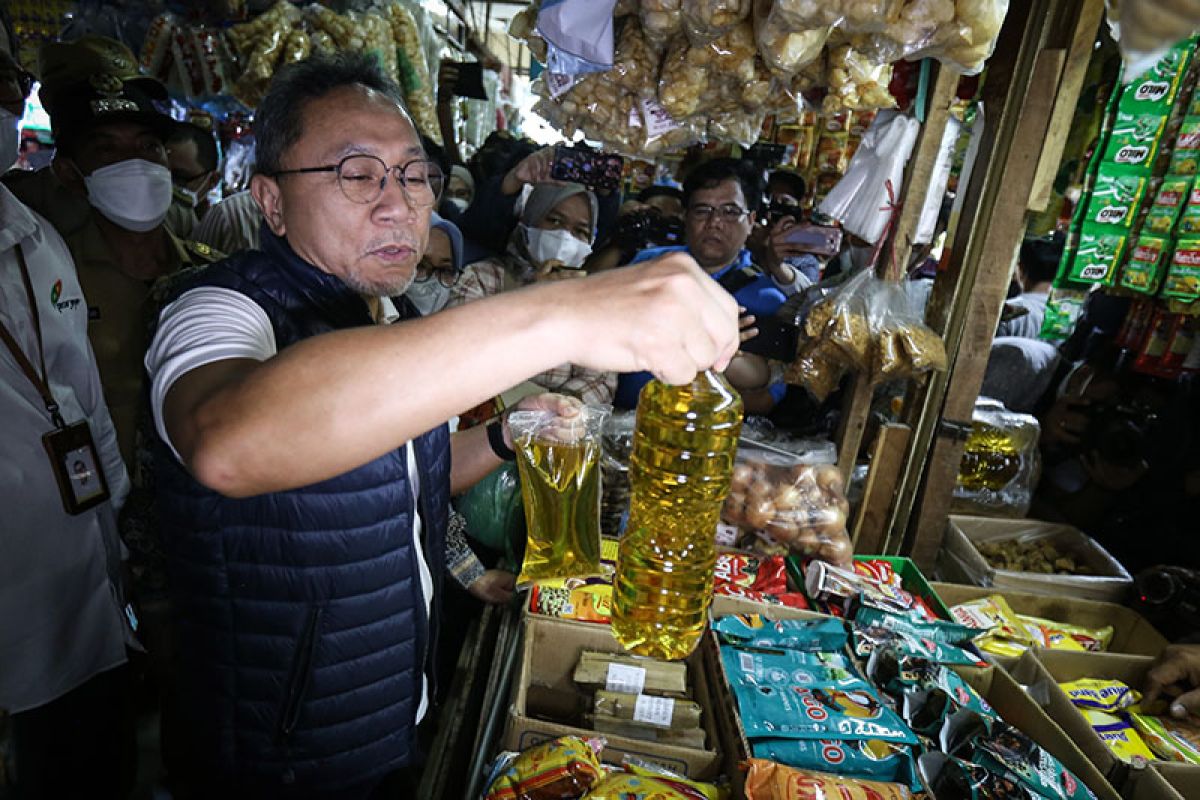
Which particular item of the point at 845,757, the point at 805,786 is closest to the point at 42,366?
the point at 805,786

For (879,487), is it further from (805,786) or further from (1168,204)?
(1168,204)

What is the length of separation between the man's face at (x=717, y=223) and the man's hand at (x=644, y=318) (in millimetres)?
2405

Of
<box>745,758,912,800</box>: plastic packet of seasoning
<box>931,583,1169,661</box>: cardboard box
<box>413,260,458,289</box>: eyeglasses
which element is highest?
<box>413,260,458,289</box>: eyeglasses

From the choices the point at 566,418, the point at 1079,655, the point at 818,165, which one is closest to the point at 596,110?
the point at 566,418

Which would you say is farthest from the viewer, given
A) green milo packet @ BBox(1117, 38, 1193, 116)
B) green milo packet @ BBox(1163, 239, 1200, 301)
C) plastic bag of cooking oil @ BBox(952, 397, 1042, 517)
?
plastic bag of cooking oil @ BBox(952, 397, 1042, 517)

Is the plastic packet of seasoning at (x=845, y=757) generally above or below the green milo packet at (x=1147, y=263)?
below

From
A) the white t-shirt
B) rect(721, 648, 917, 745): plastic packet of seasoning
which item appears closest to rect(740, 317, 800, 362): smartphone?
rect(721, 648, 917, 745): plastic packet of seasoning

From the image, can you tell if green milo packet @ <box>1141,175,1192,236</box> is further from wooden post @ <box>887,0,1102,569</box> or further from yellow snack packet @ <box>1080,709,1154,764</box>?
yellow snack packet @ <box>1080,709,1154,764</box>

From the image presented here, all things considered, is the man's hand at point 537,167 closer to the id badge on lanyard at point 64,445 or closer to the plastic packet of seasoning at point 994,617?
the id badge on lanyard at point 64,445

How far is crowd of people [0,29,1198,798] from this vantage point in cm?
75

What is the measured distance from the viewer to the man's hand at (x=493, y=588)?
2.25m

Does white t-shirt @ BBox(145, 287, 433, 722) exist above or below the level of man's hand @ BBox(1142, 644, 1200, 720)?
above

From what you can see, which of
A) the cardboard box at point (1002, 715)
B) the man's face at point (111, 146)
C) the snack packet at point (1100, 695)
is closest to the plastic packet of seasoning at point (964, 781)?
the cardboard box at point (1002, 715)

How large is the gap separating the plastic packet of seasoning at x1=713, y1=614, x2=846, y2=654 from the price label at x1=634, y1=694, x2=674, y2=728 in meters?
0.30
